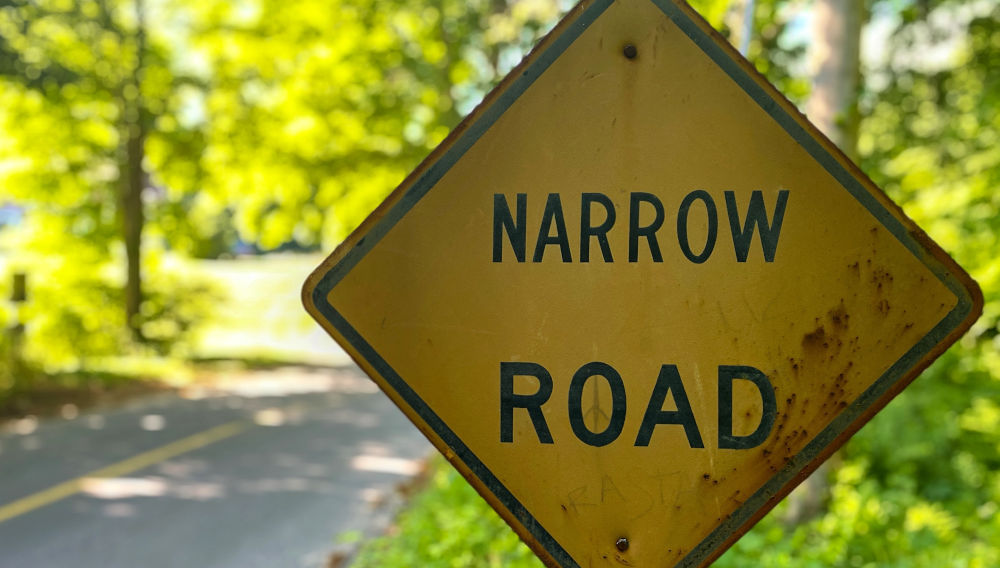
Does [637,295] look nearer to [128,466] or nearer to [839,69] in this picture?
[839,69]

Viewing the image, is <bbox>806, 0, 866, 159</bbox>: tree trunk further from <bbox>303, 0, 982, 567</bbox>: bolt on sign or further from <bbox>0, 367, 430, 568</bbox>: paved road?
<bbox>0, 367, 430, 568</bbox>: paved road

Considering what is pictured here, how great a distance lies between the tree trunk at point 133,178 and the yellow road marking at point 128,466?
8.52 meters

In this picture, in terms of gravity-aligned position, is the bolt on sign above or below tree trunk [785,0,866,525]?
below

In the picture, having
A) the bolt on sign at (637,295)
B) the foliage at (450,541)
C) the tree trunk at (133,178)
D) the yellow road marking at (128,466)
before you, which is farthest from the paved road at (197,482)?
the tree trunk at (133,178)

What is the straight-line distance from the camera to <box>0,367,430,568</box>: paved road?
5895 mm

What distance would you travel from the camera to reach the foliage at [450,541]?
15.6 feet

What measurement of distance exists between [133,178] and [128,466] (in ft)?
35.7

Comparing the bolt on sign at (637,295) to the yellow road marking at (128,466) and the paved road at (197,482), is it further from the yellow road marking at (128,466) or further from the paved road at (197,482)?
the yellow road marking at (128,466)

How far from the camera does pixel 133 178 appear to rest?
17531 millimetres

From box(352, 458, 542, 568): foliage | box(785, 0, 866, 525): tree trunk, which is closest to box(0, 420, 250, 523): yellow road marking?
box(352, 458, 542, 568): foliage

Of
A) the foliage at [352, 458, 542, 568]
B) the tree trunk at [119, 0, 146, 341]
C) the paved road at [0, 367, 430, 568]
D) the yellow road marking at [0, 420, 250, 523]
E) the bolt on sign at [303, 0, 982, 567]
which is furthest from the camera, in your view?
the tree trunk at [119, 0, 146, 341]

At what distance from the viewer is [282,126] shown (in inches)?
671

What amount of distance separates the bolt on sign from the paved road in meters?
4.73

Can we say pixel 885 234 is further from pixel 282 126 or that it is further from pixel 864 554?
pixel 282 126
